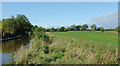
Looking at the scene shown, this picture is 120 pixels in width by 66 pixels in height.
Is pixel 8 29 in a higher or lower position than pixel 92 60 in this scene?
higher

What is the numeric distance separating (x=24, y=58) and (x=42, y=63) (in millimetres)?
973

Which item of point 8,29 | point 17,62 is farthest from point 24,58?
point 8,29

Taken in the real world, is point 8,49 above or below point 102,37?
below

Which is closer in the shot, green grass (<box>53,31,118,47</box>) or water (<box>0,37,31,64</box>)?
water (<box>0,37,31,64</box>)

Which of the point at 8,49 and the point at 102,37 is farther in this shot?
the point at 102,37

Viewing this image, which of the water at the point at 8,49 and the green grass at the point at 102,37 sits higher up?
the green grass at the point at 102,37

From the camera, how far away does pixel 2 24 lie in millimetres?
25234

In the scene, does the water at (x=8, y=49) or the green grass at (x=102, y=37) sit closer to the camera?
the water at (x=8, y=49)

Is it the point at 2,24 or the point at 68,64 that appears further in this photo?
the point at 2,24

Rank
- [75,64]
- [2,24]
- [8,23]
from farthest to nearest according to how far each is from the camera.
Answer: [8,23], [2,24], [75,64]

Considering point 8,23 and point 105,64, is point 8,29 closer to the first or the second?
point 8,23

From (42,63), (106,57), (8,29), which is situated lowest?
(42,63)

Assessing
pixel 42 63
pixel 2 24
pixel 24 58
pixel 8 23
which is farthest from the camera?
pixel 8 23

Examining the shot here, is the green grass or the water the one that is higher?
the green grass
